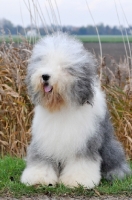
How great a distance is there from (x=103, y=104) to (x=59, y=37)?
828mm

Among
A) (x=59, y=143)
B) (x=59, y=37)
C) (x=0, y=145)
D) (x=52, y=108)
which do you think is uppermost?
(x=59, y=37)

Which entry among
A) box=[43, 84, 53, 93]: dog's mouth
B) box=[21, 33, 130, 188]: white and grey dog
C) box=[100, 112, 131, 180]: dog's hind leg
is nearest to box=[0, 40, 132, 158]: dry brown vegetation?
box=[100, 112, 131, 180]: dog's hind leg

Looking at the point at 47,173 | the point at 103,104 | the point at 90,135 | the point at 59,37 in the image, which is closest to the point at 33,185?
the point at 47,173

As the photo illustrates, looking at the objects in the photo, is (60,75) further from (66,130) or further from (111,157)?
(111,157)

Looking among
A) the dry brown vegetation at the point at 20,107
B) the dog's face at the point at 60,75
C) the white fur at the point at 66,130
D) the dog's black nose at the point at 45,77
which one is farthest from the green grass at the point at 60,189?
the dry brown vegetation at the point at 20,107

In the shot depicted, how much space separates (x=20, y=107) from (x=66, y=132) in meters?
2.28

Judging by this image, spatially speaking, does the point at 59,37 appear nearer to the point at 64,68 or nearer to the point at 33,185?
the point at 64,68

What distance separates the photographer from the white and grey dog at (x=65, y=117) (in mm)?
5113

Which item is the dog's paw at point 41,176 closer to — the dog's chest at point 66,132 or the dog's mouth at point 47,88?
the dog's chest at point 66,132

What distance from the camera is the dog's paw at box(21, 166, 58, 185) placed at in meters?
5.30

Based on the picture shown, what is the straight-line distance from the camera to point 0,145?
7.56 meters

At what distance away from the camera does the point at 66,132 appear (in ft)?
17.2

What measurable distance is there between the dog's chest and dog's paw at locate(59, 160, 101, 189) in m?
0.13

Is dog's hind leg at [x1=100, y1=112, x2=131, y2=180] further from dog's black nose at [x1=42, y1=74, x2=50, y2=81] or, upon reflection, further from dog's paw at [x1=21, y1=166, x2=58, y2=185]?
dog's black nose at [x1=42, y1=74, x2=50, y2=81]
